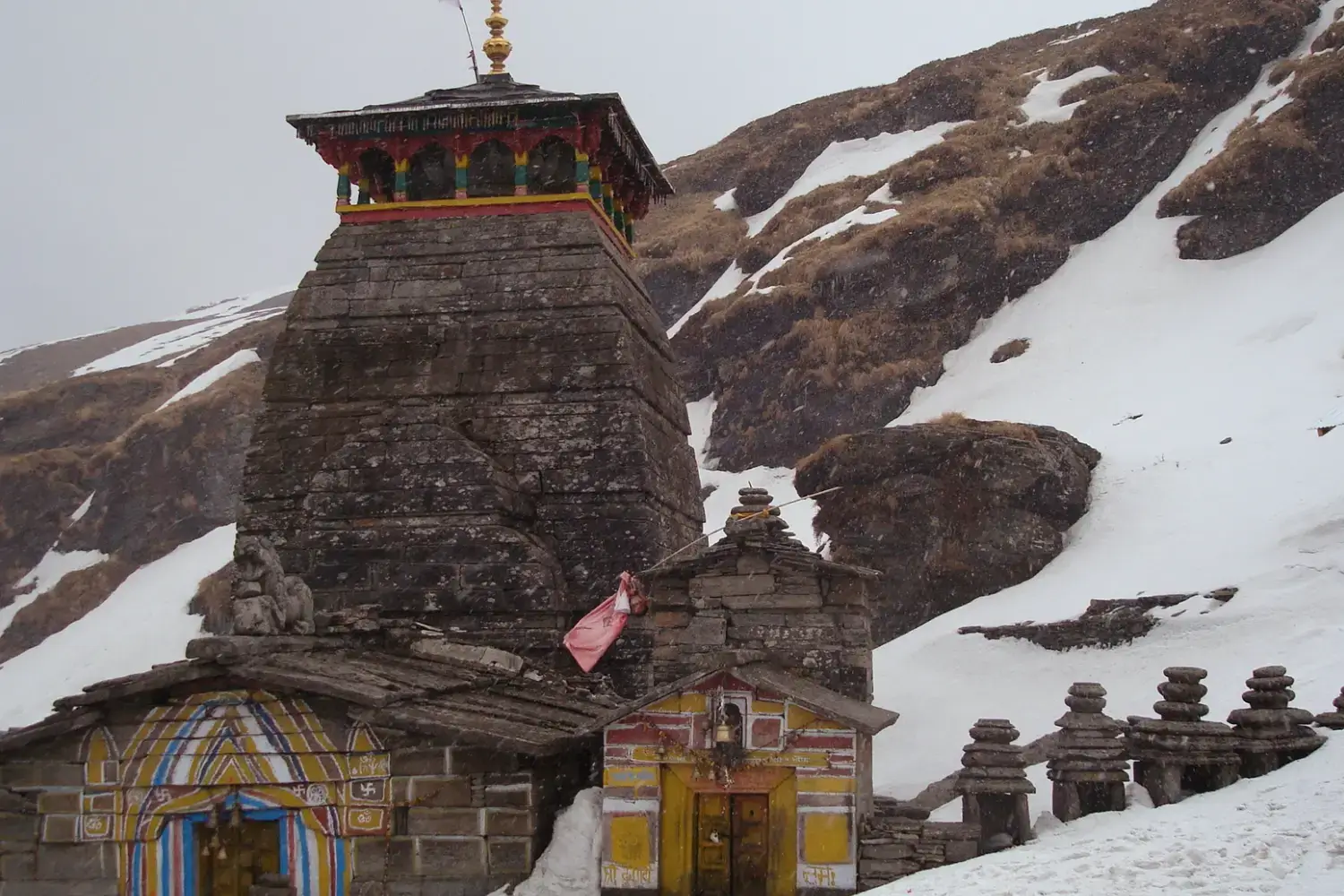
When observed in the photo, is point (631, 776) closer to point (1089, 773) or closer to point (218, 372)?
point (1089, 773)

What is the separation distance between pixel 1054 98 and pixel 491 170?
41.9m

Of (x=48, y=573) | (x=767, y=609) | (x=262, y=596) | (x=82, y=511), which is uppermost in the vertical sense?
(x=82, y=511)

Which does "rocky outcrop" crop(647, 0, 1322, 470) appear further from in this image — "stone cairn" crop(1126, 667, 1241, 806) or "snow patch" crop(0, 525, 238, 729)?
"stone cairn" crop(1126, 667, 1241, 806)

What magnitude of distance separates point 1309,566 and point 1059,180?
29.5m

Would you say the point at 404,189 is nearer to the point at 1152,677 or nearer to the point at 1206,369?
the point at 1152,677

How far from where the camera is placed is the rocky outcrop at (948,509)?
25.6 metres

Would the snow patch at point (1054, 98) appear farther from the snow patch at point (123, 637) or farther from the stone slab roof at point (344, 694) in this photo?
the stone slab roof at point (344, 694)

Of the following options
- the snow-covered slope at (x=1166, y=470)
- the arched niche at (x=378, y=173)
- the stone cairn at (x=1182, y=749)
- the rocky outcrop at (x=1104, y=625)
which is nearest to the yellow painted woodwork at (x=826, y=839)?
the stone cairn at (x=1182, y=749)

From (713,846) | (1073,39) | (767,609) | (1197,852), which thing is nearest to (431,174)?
(767,609)

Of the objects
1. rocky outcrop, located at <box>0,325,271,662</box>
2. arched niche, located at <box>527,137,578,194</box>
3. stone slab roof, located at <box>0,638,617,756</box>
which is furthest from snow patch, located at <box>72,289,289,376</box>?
stone slab roof, located at <box>0,638,617,756</box>

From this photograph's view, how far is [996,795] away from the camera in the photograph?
486 inches

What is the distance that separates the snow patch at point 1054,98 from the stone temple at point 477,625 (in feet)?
123

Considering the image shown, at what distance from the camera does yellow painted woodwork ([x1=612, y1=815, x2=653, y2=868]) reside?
11.9 meters

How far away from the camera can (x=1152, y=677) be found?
19203mm
